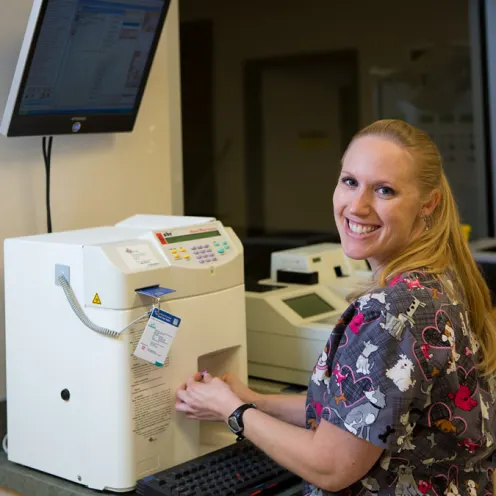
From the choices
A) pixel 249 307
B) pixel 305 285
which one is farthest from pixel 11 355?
pixel 305 285

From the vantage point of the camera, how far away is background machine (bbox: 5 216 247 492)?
165cm

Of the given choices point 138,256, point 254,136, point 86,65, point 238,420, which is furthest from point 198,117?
point 238,420

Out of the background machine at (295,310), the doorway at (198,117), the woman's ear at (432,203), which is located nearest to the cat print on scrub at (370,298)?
the woman's ear at (432,203)

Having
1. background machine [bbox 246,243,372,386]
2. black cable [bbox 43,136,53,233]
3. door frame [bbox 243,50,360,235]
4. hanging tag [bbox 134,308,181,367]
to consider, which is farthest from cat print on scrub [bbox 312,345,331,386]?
door frame [bbox 243,50,360,235]

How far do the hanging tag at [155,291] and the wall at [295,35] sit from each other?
1.00 m

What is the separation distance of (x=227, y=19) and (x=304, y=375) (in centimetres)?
122

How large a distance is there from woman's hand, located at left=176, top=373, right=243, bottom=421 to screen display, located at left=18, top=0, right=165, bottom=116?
2.42 feet

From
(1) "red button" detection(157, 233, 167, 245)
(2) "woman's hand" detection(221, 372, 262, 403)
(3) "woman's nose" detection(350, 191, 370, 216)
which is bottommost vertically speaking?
(2) "woman's hand" detection(221, 372, 262, 403)

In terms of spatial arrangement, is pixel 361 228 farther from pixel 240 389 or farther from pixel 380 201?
Answer: pixel 240 389

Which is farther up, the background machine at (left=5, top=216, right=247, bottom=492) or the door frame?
the door frame

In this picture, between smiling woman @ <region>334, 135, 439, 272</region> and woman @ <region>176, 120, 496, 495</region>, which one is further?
smiling woman @ <region>334, 135, 439, 272</region>

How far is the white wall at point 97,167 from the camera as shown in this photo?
6.56 feet

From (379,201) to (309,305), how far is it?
31.3 inches

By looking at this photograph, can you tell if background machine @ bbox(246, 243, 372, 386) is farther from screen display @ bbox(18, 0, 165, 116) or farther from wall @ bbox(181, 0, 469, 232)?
screen display @ bbox(18, 0, 165, 116)
